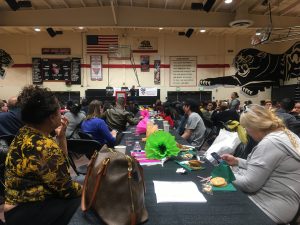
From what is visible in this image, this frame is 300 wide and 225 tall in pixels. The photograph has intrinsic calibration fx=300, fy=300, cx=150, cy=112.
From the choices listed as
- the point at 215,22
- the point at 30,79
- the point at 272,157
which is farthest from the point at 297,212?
the point at 30,79

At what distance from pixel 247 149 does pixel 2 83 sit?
575 inches

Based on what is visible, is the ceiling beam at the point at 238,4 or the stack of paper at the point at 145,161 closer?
the stack of paper at the point at 145,161

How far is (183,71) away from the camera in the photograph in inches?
595

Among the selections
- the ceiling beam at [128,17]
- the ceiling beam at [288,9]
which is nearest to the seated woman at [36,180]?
the ceiling beam at [128,17]

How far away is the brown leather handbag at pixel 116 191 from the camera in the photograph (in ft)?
4.25

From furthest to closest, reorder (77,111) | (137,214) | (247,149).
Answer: (77,111) < (247,149) < (137,214)

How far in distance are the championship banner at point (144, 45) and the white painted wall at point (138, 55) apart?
0.21 metres

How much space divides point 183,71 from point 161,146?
1285 centimetres

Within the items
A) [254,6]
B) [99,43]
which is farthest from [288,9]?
[99,43]

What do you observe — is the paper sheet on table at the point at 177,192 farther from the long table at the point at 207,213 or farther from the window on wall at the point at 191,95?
the window on wall at the point at 191,95

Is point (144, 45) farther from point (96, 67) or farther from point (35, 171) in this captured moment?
point (35, 171)

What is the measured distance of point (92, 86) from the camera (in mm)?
14852

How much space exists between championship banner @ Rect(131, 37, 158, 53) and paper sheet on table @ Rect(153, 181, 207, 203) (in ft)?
44.4

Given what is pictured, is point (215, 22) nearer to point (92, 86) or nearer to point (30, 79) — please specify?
point (92, 86)
